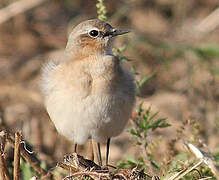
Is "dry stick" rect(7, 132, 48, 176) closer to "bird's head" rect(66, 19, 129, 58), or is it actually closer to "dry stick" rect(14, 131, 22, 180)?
"dry stick" rect(14, 131, 22, 180)

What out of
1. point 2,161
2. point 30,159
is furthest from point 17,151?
point 30,159

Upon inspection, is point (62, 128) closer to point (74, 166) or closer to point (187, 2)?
point (74, 166)

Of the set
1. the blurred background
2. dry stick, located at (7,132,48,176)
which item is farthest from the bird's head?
dry stick, located at (7,132,48,176)

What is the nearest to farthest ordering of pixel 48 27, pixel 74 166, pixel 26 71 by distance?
pixel 74 166, pixel 26 71, pixel 48 27

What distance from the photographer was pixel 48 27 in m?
8.97

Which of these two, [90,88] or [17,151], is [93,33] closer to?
[90,88]

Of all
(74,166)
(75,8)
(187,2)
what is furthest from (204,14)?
(74,166)

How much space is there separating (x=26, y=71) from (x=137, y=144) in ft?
14.9

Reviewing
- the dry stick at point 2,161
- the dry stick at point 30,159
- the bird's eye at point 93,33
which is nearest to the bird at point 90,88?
the bird's eye at point 93,33

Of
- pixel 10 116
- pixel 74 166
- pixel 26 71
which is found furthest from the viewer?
pixel 26 71

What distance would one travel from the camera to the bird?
3951mm

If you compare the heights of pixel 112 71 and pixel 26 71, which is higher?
pixel 26 71

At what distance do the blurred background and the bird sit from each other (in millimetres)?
810

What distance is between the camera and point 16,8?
287 inches
